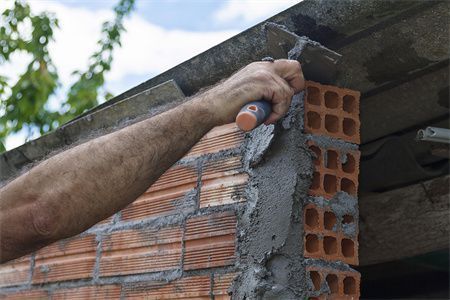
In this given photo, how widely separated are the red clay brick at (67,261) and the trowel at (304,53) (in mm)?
1422

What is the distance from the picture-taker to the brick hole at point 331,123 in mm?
2670

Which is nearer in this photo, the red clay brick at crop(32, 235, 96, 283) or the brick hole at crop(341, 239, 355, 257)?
the brick hole at crop(341, 239, 355, 257)

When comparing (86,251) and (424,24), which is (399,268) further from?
(424,24)

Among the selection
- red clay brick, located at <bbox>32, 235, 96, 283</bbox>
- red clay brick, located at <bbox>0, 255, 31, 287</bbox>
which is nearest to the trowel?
red clay brick, located at <bbox>32, 235, 96, 283</bbox>

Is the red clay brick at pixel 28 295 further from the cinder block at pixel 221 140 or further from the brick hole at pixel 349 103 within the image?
the brick hole at pixel 349 103

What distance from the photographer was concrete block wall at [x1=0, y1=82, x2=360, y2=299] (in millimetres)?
2520

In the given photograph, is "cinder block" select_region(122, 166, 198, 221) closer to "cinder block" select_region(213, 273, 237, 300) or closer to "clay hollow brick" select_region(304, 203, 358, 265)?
"cinder block" select_region(213, 273, 237, 300)

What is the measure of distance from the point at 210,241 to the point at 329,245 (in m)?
0.48

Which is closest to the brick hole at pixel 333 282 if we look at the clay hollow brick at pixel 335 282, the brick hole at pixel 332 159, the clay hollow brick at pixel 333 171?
the clay hollow brick at pixel 335 282

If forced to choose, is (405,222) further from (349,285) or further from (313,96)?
(313,96)

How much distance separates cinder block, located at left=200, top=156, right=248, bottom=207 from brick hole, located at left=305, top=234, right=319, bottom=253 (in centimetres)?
32

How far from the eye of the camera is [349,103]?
272 cm

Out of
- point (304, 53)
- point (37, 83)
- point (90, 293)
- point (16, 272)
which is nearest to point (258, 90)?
point (304, 53)

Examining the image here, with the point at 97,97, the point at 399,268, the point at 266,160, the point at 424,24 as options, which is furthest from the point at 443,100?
the point at 97,97
